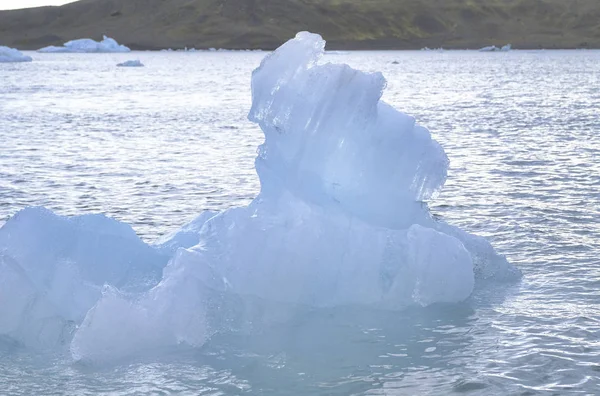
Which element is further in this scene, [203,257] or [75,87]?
[75,87]

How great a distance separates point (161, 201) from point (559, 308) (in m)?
12.4

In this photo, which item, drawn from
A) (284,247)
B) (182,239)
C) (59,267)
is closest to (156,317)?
(59,267)

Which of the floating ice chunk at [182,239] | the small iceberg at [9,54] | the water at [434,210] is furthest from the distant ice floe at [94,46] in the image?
the floating ice chunk at [182,239]

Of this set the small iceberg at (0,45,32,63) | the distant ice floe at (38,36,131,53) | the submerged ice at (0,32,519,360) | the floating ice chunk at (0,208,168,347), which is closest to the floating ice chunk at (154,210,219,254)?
the submerged ice at (0,32,519,360)

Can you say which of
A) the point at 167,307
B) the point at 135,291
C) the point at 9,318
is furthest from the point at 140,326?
the point at 9,318

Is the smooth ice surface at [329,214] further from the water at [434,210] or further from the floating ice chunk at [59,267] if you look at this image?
the floating ice chunk at [59,267]

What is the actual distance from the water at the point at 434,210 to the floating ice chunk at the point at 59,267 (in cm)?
53

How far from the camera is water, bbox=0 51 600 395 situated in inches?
432

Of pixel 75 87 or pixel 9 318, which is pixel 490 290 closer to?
pixel 9 318

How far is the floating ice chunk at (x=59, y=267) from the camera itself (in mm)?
12398

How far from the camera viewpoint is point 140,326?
11734 millimetres

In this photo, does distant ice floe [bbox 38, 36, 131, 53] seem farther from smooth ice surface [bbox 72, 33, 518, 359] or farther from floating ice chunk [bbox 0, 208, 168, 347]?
floating ice chunk [bbox 0, 208, 168, 347]

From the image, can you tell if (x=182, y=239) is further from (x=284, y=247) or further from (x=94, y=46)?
(x=94, y=46)

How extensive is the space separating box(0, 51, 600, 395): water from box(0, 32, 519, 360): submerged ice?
1.33 feet
